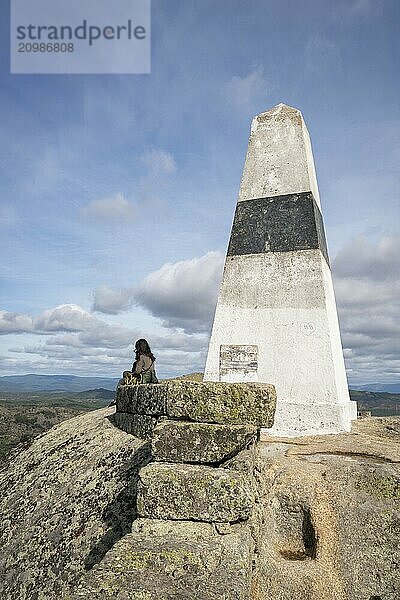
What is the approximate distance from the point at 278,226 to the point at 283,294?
5.44 feet

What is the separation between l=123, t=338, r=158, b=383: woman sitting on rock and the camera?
7.46 m

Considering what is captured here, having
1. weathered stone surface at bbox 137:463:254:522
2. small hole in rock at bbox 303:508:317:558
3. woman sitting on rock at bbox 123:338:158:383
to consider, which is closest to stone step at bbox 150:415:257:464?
weathered stone surface at bbox 137:463:254:522

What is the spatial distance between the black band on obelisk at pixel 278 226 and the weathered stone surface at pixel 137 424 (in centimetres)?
608

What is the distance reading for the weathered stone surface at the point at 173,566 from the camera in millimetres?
3001

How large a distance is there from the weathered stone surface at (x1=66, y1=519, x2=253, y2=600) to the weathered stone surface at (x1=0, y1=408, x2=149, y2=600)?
3.30ft

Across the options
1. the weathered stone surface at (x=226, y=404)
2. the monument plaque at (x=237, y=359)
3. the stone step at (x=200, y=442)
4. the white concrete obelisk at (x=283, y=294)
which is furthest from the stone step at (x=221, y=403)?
the monument plaque at (x=237, y=359)

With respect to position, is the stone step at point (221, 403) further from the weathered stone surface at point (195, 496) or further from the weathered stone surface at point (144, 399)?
the weathered stone surface at point (195, 496)

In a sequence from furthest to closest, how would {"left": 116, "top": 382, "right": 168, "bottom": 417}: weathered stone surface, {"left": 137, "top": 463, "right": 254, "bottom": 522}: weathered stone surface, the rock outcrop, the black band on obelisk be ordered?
the black band on obelisk < {"left": 116, "top": 382, "right": 168, "bottom": 417}: weathered stone surface < {"left": 137, "top": 463, "right": 254, "bottom": 522}: weathered stone surface < the rock outcrop

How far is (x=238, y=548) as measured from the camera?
11.6ft

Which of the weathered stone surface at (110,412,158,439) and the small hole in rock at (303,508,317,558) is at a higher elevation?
the weathered stone surface at (110,412,158,439)

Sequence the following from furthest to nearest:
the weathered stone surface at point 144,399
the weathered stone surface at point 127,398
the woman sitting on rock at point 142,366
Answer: the woman sitting on rock at point 142,366
the weathered stone surface at point 127,398
the weathered stone surface at point 144,399

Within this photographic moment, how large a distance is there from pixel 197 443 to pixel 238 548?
0.97m

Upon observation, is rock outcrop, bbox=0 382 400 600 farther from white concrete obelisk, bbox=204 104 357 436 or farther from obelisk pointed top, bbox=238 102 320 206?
obelisk pointed top, bbox=238 102 320 206

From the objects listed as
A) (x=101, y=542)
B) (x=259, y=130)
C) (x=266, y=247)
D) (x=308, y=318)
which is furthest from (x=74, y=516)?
(x=259, y=130)
